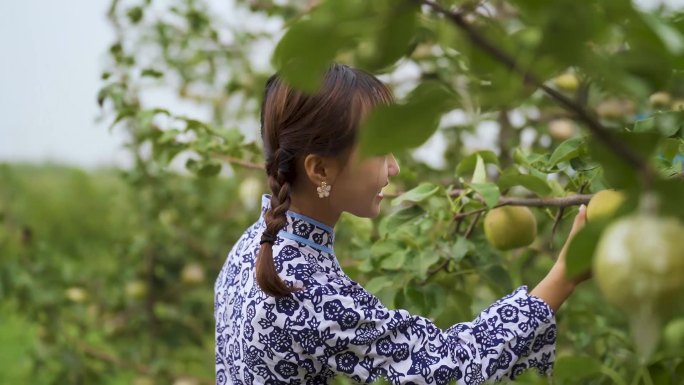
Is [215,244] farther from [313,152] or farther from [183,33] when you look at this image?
[313,152]

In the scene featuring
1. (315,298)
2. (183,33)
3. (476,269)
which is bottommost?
(183,33)

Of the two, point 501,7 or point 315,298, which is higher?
point 315,298

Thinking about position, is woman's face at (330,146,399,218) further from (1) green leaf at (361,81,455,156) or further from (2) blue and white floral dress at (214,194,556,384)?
(1) green leaf at (361,81,455,156)

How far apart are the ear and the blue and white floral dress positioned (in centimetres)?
7

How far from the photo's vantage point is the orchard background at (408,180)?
472mm

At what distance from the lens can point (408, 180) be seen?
1721 millimetres

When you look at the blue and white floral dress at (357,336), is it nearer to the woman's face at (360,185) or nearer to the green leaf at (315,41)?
the woman's face at (360,185)

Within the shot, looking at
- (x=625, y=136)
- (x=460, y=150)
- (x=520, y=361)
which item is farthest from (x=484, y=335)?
(x=460, y=150)

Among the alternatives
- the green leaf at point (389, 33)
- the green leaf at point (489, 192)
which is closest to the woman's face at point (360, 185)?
the green leaf at point (489, 192)

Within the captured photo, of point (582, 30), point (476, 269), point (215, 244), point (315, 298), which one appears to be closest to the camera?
point (582, 30)

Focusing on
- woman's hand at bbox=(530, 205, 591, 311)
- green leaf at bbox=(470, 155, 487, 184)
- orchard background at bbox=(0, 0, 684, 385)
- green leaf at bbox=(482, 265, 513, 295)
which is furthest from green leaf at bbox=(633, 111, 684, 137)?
green leaf at bbox=(482, 265, 513, 295)

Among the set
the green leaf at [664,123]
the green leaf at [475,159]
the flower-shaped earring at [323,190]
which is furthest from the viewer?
the green leaf at [475,159]

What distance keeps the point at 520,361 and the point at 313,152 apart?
0.33m

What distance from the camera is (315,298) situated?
105 centimetres
